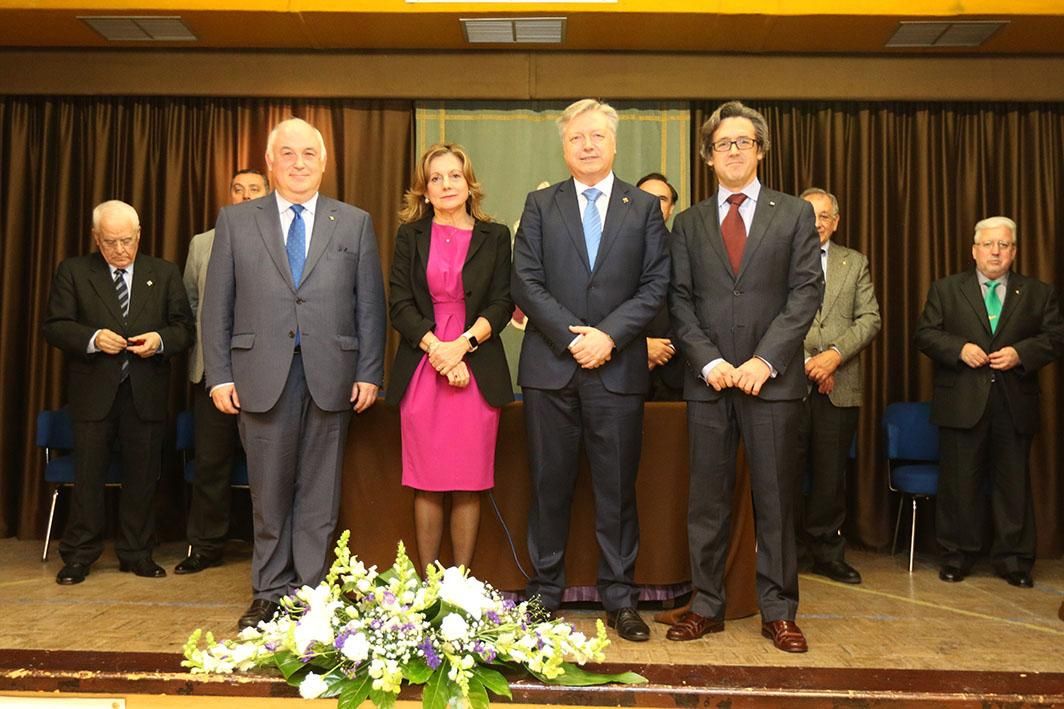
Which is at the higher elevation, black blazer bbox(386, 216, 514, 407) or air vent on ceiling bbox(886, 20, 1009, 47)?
air vent on ceiling bbox(886, 20, 1009, 47)

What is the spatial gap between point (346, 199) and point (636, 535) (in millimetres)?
3464

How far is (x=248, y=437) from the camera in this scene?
3.60 m

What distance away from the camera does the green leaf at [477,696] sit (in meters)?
1.41

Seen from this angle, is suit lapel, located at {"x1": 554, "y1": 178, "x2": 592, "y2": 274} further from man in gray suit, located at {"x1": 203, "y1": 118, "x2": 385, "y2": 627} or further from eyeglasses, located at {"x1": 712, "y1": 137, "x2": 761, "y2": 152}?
man in gray suit, located at {"x1": 203, "y1": 118, "x2": 385, "y2": 627}

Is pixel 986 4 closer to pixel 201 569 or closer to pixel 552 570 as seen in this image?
pixel 552 570

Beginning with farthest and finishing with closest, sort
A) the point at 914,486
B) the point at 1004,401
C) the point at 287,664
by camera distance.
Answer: the point at 914,486 → the point at 1004,401 → the point at 287,664

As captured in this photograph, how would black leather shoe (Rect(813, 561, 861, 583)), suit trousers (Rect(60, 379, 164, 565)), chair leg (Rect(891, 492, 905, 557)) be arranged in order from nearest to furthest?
suit trousers (Rect(60, 379, 164, 565)), black leather shoe (Rect(813, 561, 861, 583)), chair leg (Rect(891, 492, 905, 557))

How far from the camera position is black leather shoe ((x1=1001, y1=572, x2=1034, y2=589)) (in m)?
4.84

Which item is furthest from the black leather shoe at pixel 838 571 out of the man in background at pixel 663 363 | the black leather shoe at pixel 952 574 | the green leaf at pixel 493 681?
the green leaf at pixel 493 681

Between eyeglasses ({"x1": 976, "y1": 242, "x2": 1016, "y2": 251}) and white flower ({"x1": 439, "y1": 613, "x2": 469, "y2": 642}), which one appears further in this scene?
eyeglasses ({"x1": 976, "y1": 242, "x2": 1016, "y2": 251})

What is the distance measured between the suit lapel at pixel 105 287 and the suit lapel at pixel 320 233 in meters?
1.63

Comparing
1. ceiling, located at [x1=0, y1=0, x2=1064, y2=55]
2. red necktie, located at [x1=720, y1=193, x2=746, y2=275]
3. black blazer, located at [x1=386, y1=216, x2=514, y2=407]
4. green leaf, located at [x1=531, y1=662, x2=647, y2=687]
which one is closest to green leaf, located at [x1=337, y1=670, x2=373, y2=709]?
green leaf, located at [x1=531, y1=662, x2=647, y2=687]

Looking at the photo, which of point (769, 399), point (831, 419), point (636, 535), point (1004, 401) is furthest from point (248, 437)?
point (1004, 401)

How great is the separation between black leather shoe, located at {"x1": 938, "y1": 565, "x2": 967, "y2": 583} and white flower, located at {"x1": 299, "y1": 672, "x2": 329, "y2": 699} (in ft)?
14.0
